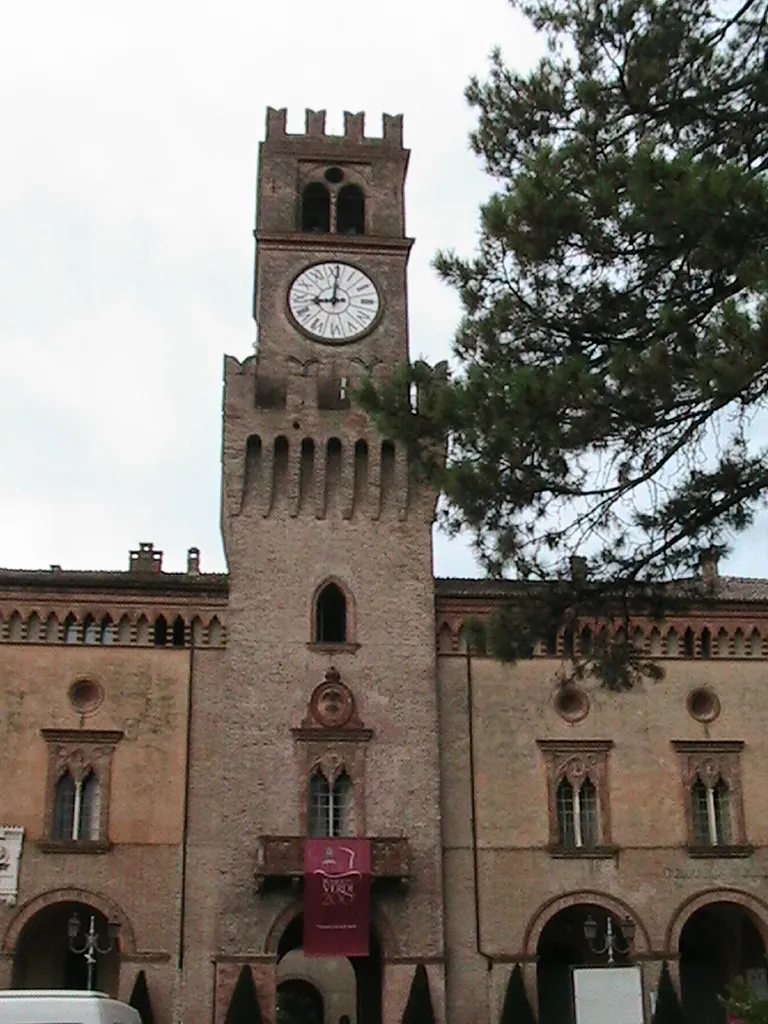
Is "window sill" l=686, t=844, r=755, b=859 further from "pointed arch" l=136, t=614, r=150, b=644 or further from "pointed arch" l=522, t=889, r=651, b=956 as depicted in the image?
"pointed arch" l=136, t=614, r=150, b=644

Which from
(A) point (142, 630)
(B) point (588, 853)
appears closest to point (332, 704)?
(A) point (142, 630)

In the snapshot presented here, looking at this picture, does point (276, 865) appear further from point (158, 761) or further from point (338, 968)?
point (338, 968)

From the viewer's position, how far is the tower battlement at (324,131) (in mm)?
37156

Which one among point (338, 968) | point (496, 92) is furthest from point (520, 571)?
point (338, 968)

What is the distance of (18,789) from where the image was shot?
3067cm

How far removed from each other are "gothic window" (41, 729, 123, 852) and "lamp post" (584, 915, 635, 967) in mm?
10552

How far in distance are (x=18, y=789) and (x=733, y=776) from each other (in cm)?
1603

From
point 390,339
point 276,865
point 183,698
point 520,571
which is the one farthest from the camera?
point 390,339

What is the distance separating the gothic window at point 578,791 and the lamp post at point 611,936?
1731 millimetres

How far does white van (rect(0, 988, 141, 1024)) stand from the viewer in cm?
1598

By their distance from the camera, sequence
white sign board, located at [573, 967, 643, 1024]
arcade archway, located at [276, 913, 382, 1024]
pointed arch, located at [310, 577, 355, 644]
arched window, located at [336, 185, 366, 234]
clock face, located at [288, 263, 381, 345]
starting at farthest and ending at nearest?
arched window, located at [336, 185, 366, 234] → clock face, located at [288, 263, 381, 345] → pointed arch, located at [310, 577, 355, 644] → arcade archway, located at [276, 913, 382, 1024] → white sign board, located at [573, 967, 643, 1024]

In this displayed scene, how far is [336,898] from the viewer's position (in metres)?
29.8

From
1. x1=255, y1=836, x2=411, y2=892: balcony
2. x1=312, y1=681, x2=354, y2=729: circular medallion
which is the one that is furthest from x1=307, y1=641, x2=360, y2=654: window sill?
x1=255, y1=836, x2=411, y2=892: balcony

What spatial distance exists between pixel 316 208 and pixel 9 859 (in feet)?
59.4
